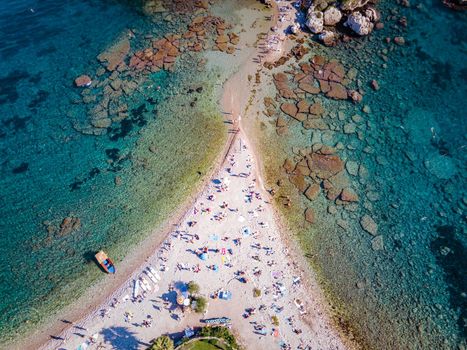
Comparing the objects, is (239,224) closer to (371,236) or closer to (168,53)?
(371,236)

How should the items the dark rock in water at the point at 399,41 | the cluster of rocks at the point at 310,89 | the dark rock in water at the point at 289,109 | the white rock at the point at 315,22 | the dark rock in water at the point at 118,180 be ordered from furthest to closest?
the white rock at the point at 315,22
the dark rock in water at the point at 399,41
the dark rock in water at the point at 289,109
the cluster of rocks at the point at 310,89
the dark rock in water at the point at 118,180

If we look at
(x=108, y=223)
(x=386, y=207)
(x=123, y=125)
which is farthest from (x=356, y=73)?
(x=108, y=223)

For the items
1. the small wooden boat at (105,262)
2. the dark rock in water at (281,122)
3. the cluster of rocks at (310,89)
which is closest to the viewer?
the small wooden boat at (105,262)

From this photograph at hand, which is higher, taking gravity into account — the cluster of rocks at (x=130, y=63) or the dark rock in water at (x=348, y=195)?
the cluster of rocks at (x=130, y=63)

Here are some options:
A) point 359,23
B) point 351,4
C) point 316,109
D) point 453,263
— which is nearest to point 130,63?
point 316,109

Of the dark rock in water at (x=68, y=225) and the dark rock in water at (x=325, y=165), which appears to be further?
the dark rock in water at (x=325, y=165)

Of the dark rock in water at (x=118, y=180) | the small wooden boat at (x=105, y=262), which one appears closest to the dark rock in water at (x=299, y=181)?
the dark rock in water at (x=118, y=180)

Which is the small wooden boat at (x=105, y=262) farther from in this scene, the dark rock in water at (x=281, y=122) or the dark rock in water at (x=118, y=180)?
the dark rock in water at (x=281, y=122)
